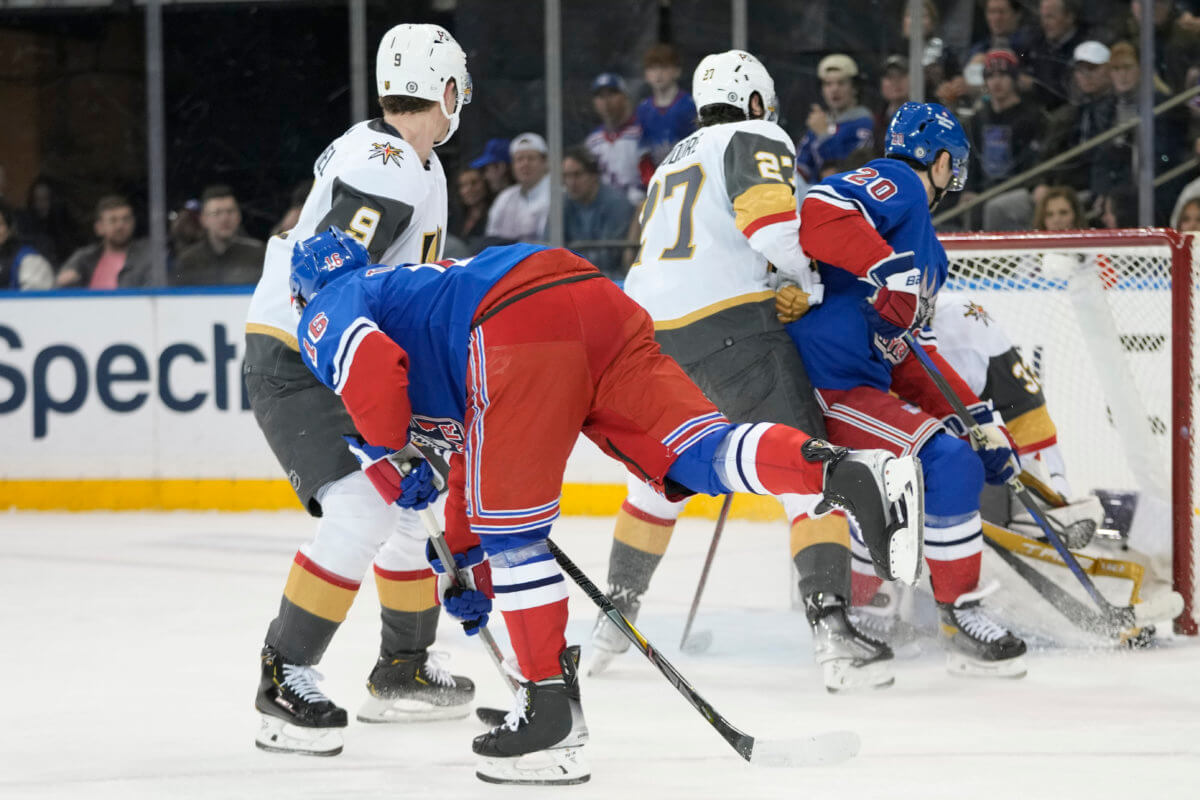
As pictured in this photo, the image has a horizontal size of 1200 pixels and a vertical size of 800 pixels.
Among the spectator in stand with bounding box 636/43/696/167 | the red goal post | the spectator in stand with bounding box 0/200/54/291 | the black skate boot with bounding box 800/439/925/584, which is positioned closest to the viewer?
the black skate boot with bounding box 800/439/925/584

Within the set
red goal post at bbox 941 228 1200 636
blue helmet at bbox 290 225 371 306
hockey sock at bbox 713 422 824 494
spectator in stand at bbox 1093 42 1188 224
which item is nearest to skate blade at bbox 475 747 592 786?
hockey sock at bbox 713 422 824 494

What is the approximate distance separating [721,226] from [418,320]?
3.53ft

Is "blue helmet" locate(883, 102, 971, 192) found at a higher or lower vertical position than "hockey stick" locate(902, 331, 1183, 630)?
higher

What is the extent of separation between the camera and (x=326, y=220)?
2654mm

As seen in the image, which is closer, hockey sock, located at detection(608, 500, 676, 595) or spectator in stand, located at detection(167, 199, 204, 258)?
hockey sock, located at detection(608, 500, 676, 595)

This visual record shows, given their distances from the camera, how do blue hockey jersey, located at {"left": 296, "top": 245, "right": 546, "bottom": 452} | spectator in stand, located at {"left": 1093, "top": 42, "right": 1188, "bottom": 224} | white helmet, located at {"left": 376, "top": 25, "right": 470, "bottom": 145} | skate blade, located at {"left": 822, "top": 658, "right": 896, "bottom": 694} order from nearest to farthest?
1. blue hockey jersey, located at {"left": 296, "top": 245, "right": 546, "bottom": 452}
2. white helmet, located at {"left": 376, "top": 25, "right": 470, "bottom": 145}
3. skate blade, located at {"left": 822, "top": 658, "right": 896, "bottom": 694}
4. spectator in stand, located at {"left": 1093, "top": 42, "right": 1188, "bottom": 224}

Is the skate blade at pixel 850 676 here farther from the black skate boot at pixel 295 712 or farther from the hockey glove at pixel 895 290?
the black skate boot at pixel 295 712

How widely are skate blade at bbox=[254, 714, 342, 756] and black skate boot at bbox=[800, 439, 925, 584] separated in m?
0.96

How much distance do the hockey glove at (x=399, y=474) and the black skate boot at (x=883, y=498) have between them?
1.91 feet

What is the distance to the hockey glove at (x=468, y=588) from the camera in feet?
8.31

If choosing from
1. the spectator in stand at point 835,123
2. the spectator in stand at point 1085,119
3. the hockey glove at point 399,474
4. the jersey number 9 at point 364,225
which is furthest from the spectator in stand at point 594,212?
the hockey glove at point 399,474

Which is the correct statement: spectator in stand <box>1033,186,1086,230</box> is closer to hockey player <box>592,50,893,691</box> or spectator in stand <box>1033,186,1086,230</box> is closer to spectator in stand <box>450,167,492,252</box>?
spectator in stand <box>450,167,492,252</box>

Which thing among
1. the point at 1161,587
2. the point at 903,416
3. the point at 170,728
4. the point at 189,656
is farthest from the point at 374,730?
the point at 1161,587

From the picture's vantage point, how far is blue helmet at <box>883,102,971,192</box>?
3299 millimetres
